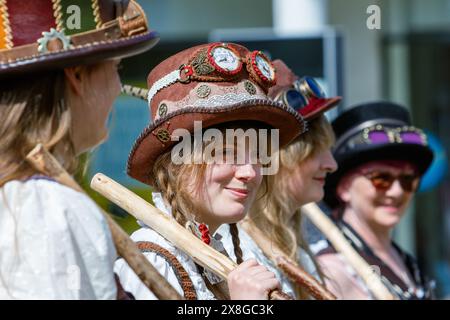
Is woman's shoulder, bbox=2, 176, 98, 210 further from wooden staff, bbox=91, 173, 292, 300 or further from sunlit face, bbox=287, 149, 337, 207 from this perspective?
sunlit face, bbox=287, 149, 337, 207

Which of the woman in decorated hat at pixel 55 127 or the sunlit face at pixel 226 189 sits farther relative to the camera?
the sunlit face at pixel 226 189

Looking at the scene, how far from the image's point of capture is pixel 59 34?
8.68ft

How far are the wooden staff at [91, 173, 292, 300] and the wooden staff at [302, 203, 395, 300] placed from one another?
5.26 feet

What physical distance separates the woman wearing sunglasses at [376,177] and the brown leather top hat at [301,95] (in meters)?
0.81

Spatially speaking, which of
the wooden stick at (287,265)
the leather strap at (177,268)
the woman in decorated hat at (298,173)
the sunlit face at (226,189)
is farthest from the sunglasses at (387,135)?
the leather strap at (177,268)

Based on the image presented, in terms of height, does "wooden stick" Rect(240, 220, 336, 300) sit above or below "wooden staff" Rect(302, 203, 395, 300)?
above

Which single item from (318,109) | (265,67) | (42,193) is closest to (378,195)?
(318,109)

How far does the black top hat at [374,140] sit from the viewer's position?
5.00 m

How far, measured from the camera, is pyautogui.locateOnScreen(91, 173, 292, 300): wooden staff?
2923 mm

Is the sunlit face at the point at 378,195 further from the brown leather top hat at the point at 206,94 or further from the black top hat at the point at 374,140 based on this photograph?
the brown leather top hat at the point at 206,94

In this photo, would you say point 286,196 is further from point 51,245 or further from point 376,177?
point 51,245

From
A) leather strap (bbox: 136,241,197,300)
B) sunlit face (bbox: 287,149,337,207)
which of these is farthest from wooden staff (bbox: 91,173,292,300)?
sunlit face (bbox: 287,149,337,207)
